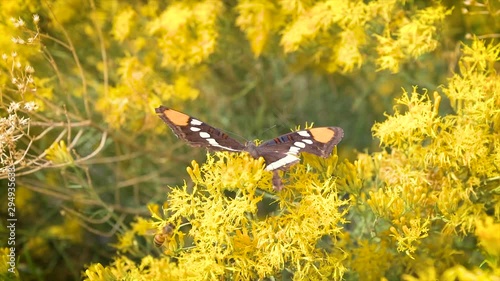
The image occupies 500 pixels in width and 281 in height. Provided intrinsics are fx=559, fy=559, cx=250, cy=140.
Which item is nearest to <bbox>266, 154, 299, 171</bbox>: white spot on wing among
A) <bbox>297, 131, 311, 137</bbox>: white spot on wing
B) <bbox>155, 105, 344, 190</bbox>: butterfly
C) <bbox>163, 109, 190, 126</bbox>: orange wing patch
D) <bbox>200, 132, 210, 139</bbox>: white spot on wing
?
<bbox>155, 105, 344, 190</bbox>: butterfly

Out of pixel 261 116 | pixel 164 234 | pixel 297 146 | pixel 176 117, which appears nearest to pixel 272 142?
pixel 297 146

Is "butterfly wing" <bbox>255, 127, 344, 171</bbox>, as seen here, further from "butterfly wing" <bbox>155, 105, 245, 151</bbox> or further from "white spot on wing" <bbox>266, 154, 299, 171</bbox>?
"butterfly wing" <bbox>155, 105, 245, 151</bbox>

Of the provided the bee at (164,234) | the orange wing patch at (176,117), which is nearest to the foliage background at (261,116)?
the bee at (164,234)

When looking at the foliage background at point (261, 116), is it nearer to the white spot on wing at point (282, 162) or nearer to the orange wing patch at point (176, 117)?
the white spot on wing at point (282, 162)

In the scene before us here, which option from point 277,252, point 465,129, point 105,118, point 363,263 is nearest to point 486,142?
point 465,129

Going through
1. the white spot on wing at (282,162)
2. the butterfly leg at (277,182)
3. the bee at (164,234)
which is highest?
the white spot on wing at (282,162)
